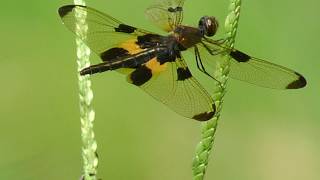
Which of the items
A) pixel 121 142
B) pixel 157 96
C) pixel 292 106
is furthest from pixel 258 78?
pixel 292 106

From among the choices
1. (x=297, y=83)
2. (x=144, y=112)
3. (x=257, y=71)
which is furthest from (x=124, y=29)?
(x=144, y=112)

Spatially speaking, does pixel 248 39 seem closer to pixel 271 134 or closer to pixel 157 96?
pixel 271 134

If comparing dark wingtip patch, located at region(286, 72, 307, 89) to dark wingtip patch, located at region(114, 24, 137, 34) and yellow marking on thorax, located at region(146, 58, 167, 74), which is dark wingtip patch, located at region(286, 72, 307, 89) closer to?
yellow marking on thorax, located at region(146, 58, 167, 74)

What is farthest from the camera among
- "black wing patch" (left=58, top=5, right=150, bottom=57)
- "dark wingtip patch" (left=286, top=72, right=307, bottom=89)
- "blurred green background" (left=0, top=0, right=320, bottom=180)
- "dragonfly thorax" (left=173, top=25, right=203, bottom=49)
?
"blurred green background" (left=0, top=0, right=320, bottom=180)

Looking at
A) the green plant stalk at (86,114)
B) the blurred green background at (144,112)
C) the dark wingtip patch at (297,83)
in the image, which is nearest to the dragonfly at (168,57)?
the dark wingtip patch at (297,83)

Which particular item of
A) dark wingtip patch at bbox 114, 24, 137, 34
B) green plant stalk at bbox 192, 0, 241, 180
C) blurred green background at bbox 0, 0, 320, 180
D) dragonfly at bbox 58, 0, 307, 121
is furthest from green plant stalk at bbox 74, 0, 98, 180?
blurred green background at bbox 0, 0, 320, 180

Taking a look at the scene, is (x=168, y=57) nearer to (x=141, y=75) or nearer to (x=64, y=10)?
(x=141, y=75)
